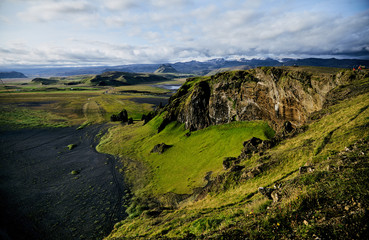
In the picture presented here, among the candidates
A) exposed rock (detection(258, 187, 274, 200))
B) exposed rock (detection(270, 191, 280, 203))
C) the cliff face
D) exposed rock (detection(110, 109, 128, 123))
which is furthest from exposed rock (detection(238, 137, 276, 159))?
exposed rock (detection(110, 109, 128, 123))

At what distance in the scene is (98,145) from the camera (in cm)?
8362

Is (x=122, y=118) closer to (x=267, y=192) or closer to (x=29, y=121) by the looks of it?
(x=29, y=121)

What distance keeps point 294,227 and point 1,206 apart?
63322 mm

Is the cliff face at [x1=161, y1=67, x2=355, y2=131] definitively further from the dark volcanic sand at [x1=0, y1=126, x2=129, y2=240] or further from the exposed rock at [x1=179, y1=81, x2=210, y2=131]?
the dark volcanic sand at [x1=0, y1=126, x2=129, y2=240]

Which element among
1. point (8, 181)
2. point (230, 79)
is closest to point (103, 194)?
point (8, 181)

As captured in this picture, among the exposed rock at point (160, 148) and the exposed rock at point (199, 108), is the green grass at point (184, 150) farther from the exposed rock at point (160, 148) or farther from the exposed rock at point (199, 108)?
the exposed rock at point (199, 108)

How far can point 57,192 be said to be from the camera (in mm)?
49781

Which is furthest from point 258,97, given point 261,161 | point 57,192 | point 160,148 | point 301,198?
point 57,192

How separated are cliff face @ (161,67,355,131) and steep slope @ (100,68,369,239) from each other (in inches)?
10.1

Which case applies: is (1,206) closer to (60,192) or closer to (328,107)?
(60,192)

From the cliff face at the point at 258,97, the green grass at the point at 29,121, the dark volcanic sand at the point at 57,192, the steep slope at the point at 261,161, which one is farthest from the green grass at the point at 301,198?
the green grass at the point at 29,121

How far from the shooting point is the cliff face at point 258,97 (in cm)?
4075

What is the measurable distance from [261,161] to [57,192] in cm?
5365

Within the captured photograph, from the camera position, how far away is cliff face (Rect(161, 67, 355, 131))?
134ft
